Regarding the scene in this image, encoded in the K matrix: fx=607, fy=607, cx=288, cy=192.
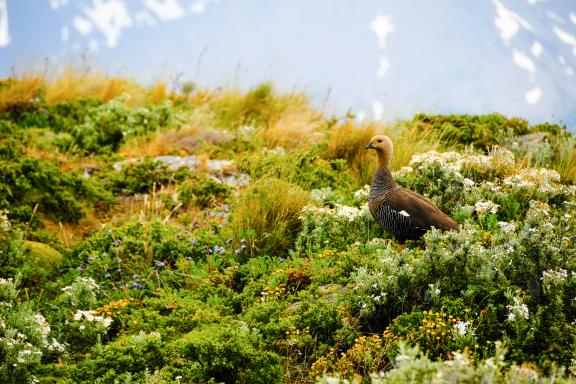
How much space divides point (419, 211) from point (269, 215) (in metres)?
2.04

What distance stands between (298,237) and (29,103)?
862 cm

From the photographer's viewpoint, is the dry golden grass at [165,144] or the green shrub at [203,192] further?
the dry golden grass at [165,144]

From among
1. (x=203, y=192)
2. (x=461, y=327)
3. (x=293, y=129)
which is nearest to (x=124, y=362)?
(x=461, y=327)

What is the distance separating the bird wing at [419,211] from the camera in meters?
6.04

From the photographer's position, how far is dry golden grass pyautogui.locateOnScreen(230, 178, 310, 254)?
718 cm

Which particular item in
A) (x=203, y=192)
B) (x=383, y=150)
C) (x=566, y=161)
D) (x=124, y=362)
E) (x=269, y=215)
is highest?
(x=383, y=150)

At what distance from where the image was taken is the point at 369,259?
19.3ft

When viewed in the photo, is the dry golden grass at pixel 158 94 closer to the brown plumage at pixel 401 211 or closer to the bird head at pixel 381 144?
the bird head at pixel 381 144

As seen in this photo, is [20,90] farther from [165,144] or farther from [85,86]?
[165,144]

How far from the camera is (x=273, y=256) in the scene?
702cm

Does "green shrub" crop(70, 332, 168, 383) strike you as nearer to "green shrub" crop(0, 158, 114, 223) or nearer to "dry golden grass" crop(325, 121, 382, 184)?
"green shrub" crop(0, 158, 114, 223)

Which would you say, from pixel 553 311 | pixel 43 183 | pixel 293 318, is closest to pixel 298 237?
pixel 293 318

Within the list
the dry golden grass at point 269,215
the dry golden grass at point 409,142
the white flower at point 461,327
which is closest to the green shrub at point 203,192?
the dry golden grass at point 269,215

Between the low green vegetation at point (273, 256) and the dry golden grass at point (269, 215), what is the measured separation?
0.09 ft
